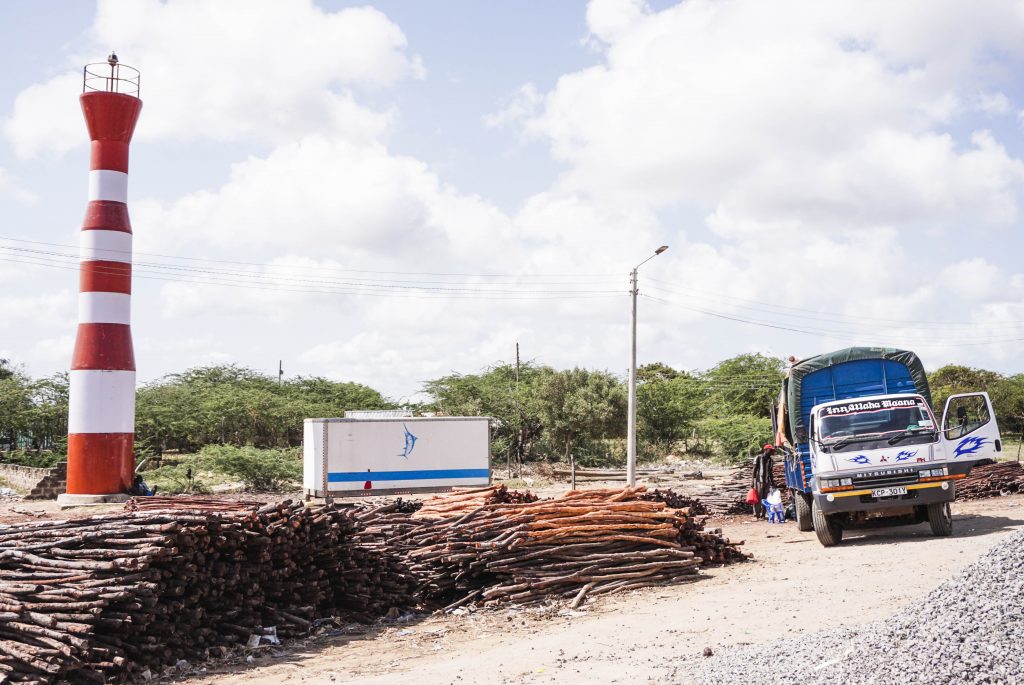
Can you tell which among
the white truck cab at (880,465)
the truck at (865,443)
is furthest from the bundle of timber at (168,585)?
the truck at (865,443)

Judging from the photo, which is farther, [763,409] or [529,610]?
[763,409]

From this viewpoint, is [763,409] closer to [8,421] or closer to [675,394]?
[675,394]

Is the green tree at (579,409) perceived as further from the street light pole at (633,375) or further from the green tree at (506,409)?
the street light pole at (633,375)

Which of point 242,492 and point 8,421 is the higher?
point 8,421

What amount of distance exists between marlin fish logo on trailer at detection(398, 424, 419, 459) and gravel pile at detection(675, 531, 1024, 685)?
21.7 metres

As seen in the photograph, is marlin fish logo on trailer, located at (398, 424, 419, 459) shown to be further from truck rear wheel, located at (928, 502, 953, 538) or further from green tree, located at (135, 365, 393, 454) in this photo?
truck rear wheel, located at (928, 502, 953, 538)

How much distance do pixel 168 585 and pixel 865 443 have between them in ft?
35.5

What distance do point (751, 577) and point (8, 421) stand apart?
37672mm

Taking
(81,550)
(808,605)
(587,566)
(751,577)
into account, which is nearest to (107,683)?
(81,550)

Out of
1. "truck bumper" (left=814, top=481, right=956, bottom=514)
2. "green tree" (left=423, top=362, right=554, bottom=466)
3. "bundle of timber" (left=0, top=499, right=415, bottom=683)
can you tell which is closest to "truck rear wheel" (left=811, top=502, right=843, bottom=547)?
"truck bumper" (left=814, top=481, right=956, bottom=514)

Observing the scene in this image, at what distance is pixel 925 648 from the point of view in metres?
6.84

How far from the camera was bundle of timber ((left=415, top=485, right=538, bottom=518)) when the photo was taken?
1435 cm

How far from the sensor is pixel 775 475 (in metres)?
22.4

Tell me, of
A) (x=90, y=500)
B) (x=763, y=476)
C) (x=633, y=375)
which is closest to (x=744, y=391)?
(x=633, y=375)
